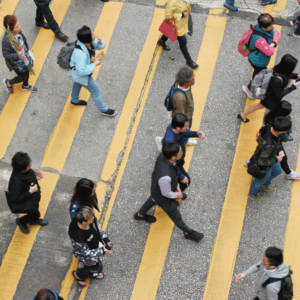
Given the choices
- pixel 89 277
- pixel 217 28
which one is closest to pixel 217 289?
pixel 89 277

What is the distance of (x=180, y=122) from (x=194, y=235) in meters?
1.77

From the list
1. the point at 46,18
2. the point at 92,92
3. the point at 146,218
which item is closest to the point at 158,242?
the point at 146,218

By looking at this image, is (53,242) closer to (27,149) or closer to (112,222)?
(112,222)

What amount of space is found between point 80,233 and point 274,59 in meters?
5.30

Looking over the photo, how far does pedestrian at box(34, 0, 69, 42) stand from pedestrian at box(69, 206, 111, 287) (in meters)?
4.66

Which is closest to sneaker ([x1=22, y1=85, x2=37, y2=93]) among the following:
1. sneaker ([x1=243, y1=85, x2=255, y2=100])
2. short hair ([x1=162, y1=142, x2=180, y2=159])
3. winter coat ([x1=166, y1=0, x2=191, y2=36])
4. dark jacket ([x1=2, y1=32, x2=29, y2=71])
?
dark jacket ([x1=2, y1=32, x2=29, y2=71])

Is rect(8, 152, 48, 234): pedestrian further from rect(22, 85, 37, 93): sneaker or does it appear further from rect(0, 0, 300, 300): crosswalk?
rect(22, 85, 37, 93): sneaker

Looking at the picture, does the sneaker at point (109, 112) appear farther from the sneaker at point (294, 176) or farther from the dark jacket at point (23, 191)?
the sneaker at point (294, 176)

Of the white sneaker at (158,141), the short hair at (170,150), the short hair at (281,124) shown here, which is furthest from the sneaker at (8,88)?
the short hair at (281,124)

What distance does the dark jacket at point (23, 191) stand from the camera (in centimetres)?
A: 447

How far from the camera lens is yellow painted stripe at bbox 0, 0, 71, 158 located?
6387 millimetres

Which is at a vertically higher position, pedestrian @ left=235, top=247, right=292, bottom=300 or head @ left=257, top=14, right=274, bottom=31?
head @ left=257, top=14, right=274, bottom=31

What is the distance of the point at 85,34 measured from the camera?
5258mm

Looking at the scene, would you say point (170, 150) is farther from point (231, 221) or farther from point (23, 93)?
point (23, 93)
